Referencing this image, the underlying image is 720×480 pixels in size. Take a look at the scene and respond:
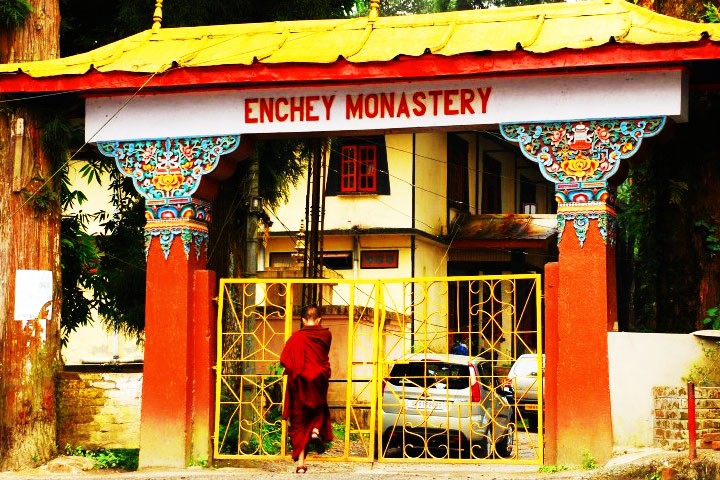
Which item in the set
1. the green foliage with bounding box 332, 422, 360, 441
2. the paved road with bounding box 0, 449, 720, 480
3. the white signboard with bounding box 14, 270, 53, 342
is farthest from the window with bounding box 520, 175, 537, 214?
the white signboard with bounding box 14, 270, 53, 342

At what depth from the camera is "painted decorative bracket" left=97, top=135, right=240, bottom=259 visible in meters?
11.9

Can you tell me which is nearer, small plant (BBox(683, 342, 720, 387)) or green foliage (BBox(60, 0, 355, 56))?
small plant (BBox(683, 342, 720, 387))

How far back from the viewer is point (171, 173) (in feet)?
39.5

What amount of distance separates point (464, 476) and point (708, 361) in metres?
2.54

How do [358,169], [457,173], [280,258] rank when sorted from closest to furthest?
[280,258], [358,169], [457,173]

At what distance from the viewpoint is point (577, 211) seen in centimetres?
1113

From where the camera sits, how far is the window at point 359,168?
88.3 ft

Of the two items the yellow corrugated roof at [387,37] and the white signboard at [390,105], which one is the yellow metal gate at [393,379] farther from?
the yellow corrugated roof at [387,37]

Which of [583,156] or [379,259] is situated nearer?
[583,156]

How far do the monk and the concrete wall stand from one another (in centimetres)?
278

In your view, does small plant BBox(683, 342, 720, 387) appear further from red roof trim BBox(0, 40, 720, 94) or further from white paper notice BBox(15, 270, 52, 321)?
white paper notice BBox(15, 270, 52, 321)

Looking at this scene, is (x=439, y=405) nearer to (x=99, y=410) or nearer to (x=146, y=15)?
(x=99, y=410)

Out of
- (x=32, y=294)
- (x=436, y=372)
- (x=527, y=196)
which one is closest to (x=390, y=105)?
(x=32, y=294)

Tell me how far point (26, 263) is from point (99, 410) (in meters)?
1.75
